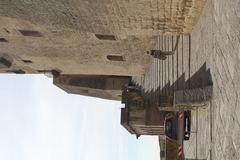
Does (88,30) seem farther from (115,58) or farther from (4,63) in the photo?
(4,63)

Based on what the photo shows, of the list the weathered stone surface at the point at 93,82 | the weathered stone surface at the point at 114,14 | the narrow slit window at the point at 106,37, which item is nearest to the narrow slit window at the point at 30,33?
the narrow slit window at the point at 106,37

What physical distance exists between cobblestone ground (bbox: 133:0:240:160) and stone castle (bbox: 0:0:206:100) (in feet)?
2.59

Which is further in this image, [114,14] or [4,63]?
[4,63]

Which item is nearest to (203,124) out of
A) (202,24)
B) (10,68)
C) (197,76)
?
(197,76)

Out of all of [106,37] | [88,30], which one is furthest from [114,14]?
[106,37]

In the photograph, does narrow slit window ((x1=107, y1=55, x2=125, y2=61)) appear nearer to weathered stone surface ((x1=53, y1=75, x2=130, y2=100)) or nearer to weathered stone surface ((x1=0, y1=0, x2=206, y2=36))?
weathered stone surface ((x1=53, y1=75, x2=130, y2=100))

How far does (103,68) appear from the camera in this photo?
59.8 ft

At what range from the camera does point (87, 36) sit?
1381cm

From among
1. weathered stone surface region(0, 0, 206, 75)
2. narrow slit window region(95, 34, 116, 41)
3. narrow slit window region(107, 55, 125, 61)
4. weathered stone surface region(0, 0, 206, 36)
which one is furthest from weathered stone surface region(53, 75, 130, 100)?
weathered stone surface region(0, 0, 206, 36)

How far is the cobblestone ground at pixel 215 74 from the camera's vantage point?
6.01 meters

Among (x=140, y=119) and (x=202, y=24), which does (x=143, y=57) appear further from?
(x=202, y=24)

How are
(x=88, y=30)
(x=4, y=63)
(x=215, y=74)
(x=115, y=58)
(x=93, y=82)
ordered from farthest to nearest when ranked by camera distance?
(x=93, y=82) → (x=4, y=63) → (x=115, y=58) → (x=88, y=30) → (x=215, y=74)

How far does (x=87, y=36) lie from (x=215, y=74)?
23.1ft

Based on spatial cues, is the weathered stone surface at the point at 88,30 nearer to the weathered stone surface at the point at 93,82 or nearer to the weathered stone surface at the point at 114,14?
the weathered stone surface at the point at 114,14
